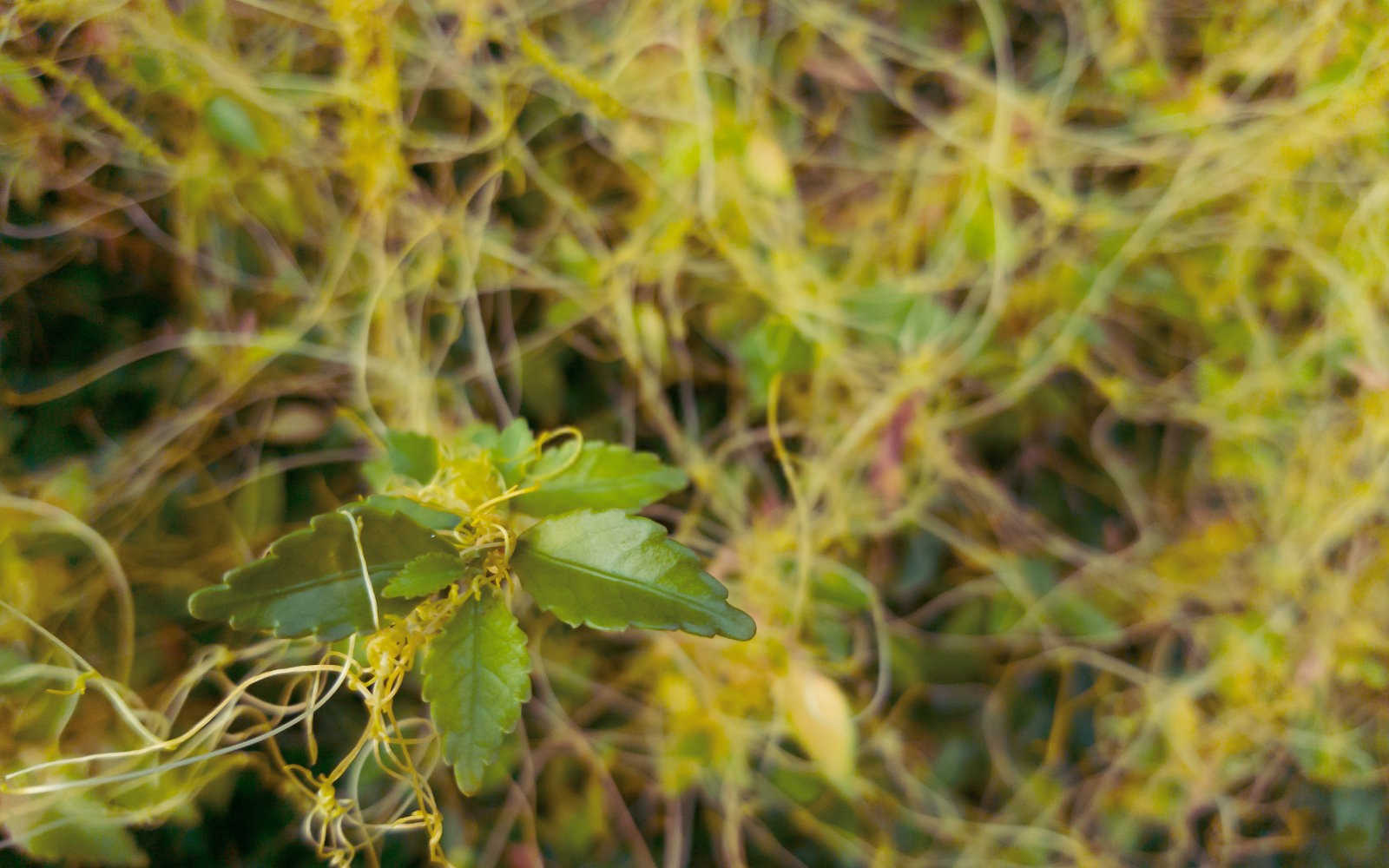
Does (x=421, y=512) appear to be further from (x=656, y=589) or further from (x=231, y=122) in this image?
(x=231, y=122)

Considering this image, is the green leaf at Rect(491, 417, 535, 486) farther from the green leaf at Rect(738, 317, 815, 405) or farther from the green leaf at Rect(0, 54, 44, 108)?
the green leaf at Rect(0, 54, 44, 108)

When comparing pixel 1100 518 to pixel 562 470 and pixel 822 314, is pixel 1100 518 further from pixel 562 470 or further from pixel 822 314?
pixel 562 470

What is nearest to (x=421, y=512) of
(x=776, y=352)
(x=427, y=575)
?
(x=427, y=575)

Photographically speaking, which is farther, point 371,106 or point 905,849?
point 905,849

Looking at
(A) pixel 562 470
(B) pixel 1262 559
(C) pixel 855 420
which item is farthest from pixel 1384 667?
(A) pixel 562 470


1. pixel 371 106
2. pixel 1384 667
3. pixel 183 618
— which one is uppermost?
pixel 371 106

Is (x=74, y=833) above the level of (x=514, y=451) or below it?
below
